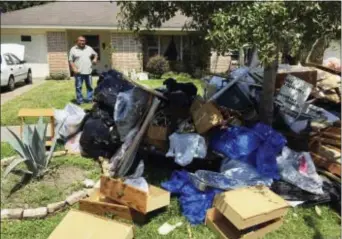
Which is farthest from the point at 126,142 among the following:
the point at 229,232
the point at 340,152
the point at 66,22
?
the point at 66,22

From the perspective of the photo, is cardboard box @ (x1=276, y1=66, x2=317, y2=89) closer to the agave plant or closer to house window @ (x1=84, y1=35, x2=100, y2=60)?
the agave plant

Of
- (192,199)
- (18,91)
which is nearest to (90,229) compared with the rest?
(192,199)

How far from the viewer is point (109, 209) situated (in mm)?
4137

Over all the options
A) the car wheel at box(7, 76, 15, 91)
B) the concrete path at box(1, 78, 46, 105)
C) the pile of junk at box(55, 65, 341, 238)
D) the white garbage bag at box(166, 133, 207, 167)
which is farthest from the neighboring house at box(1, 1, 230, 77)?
the white garbage bag at box(166, 133, 207, 167)

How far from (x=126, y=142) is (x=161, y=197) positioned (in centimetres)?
119

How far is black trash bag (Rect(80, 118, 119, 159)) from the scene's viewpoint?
5398 millimetres

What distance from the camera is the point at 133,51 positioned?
707 inches

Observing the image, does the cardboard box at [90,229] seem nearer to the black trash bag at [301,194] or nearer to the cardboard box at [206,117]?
the cardboard box at [206,117]

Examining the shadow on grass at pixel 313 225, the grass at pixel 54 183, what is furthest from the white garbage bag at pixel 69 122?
the shadow on grass at pixel 313 225

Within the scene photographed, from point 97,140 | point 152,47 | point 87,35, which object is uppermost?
point 87,35

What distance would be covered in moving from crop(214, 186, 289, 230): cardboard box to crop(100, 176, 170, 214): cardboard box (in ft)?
1.84

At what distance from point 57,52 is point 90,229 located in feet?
44.2

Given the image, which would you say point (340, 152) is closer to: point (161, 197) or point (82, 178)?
point (161, 197)

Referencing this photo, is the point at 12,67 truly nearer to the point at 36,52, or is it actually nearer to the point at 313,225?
the point at 36,52
